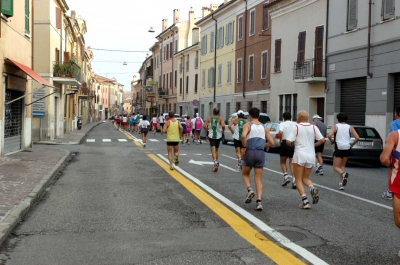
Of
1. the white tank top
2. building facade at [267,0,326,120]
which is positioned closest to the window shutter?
building facade at [267,0,326,120]

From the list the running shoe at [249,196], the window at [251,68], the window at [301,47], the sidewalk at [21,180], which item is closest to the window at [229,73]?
the window at [251,68]

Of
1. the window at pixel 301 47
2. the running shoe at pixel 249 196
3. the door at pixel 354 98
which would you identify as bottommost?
the running shoe at pixel 249 196

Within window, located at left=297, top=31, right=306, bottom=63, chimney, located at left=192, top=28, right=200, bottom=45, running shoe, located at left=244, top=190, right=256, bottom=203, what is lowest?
running shoe, located at left=244, top=190, right=256, bottom=203

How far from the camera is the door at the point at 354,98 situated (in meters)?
22.5

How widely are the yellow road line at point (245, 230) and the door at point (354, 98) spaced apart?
1389 cm

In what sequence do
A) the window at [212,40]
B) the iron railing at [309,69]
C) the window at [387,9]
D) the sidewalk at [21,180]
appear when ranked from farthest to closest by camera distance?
the window at [212,40]
the iron railing at [309,69]
the window at [387,9]
the sidewalk at [21,180]

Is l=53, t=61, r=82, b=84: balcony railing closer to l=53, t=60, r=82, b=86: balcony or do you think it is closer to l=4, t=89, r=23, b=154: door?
l=53, t=60, r=82, b=86: balcony

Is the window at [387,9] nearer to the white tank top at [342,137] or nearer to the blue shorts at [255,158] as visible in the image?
the white tank top at [342,137]

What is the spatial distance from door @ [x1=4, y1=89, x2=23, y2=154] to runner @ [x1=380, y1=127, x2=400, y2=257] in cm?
1411

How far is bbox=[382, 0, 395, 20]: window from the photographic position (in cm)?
2018

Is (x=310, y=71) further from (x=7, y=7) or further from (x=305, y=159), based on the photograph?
(x=305, y=159)

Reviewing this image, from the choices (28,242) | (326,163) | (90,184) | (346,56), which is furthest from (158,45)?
(28,242)

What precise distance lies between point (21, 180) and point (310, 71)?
1811cm

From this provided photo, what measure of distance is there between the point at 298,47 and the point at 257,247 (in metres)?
23.4
